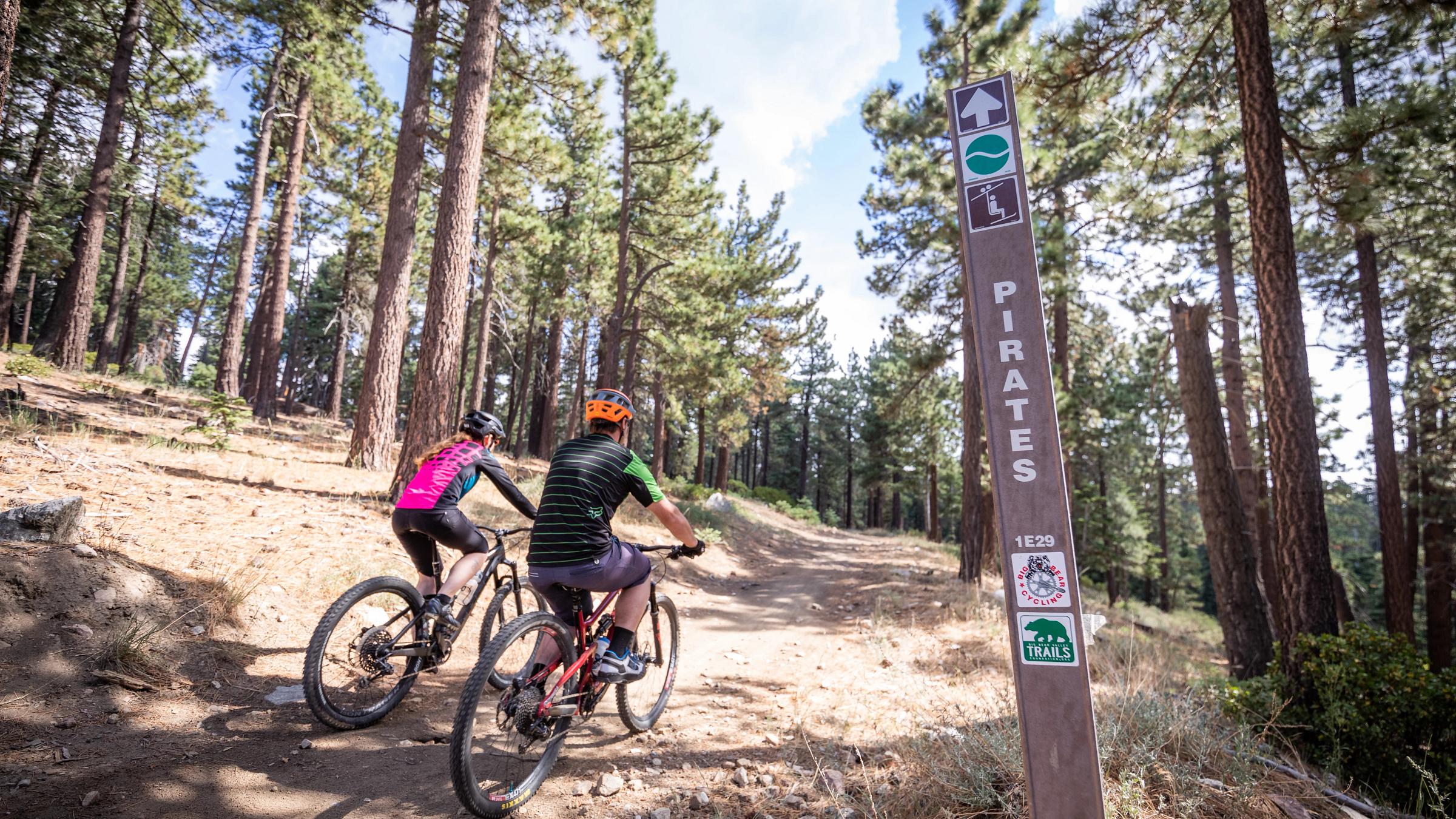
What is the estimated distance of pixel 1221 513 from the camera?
7.58 m

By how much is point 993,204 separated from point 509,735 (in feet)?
11.9

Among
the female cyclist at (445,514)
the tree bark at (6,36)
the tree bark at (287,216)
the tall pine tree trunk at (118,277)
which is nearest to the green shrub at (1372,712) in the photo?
the female cyclist at (445,514)

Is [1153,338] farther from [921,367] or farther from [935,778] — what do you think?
[935,778]

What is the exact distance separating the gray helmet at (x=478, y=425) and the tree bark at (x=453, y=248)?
3934 millimetres

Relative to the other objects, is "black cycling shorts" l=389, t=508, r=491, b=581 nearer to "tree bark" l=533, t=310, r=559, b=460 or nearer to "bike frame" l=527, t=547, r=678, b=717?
"bike frame" l=527, t=547, r=678, b=717

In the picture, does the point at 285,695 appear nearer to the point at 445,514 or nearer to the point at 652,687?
the point at 445,514

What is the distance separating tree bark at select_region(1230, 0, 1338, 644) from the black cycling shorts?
23.4 feet

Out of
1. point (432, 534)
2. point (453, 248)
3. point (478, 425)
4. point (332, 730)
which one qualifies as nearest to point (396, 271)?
point (453, 248)

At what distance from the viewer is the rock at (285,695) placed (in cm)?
403

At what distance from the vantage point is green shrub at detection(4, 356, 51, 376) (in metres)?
10.5

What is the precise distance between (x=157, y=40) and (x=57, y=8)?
1.43 metres

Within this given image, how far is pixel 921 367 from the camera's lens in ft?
43.6

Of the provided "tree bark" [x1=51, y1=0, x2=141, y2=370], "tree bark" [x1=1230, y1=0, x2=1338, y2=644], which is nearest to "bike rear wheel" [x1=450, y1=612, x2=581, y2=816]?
"tree bark" [x1=1230, y1=0, x2=1338, y2=644]

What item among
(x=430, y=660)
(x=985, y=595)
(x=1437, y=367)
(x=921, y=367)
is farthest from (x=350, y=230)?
(x=1437, y=367)
